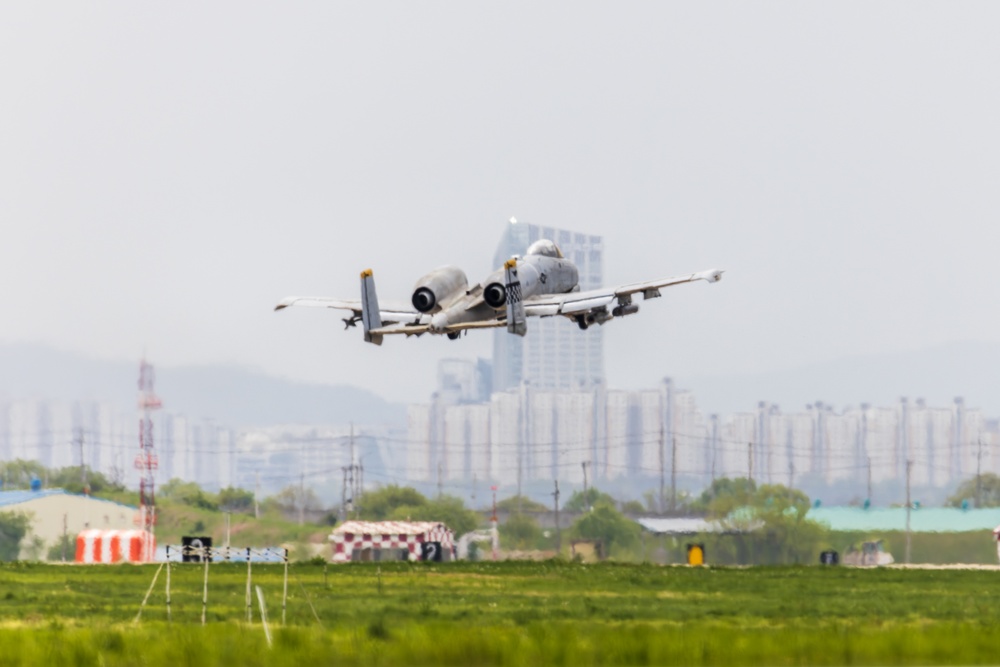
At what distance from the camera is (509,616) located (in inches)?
2080

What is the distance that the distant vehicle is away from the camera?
16712 cm

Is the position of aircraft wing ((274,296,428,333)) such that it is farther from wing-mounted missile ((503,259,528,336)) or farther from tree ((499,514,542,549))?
tree ((499,514,542,549))

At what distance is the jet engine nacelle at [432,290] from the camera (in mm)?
67812

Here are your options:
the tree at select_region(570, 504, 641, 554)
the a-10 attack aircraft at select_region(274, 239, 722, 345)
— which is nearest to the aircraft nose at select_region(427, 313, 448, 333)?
the a-10 attack aircraft at select_region(274, 239, 722, 345)

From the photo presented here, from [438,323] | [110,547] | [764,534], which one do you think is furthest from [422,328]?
[764,534]

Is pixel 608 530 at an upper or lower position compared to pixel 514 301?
lower

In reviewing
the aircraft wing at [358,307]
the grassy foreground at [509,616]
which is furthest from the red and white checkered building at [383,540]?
the aircraft wing at [358,307]

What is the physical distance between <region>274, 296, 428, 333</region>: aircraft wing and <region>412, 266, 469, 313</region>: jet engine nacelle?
1.34ft

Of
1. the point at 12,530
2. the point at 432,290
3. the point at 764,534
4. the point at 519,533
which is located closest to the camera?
the point at 432,290

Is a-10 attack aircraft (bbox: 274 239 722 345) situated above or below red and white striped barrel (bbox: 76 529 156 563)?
above

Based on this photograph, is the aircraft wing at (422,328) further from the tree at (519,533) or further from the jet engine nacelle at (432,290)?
the tree at (519,533)

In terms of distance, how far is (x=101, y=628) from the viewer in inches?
1868

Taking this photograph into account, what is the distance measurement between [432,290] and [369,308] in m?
2.96

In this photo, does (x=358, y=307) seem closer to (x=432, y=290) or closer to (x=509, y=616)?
(x=432, y=290)
